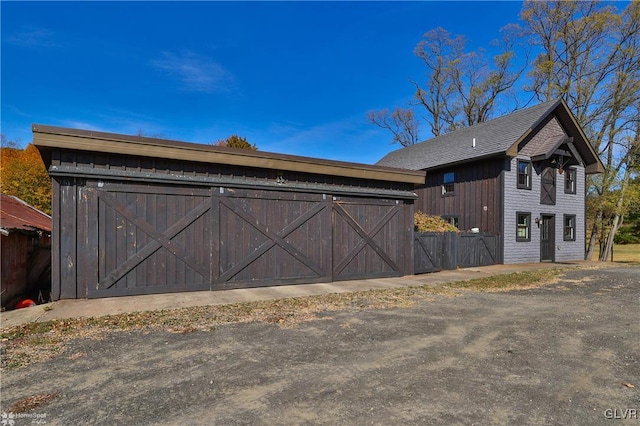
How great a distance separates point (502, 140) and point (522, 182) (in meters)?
2.31

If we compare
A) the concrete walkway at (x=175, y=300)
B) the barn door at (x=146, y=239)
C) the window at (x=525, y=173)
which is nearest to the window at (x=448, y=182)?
the window at (x=525, y=173)

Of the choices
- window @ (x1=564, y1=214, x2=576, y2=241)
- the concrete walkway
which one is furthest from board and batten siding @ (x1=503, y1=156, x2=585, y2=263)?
the concrete walkway

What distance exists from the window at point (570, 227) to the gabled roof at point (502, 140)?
10.2ft

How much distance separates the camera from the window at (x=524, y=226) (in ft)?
54.3

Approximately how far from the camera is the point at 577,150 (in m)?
18.6

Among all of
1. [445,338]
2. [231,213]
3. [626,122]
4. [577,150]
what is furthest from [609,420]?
[626,122]

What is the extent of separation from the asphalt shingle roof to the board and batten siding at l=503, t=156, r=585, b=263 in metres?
1.21

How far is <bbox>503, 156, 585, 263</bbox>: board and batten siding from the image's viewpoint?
15969 mm

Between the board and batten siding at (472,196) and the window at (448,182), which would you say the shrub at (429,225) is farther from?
the window at (448,182)

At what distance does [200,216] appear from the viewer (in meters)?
8.06

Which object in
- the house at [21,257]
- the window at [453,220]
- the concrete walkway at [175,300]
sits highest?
the window at [453,220]

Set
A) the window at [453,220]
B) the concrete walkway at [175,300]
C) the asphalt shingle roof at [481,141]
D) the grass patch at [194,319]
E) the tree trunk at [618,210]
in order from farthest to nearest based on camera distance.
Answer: the tree trunk at [618,210] → the window at [453,220] → the asphalt shingle roof at [481,141] → the concrete walkway at [175,300] → the grass patch at [194,319]

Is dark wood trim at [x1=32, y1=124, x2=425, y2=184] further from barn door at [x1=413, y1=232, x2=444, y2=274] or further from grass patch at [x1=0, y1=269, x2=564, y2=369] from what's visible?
grass patch at [x1=0, y1=269, x2=564, y2=369]

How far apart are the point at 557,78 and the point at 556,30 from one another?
3.05 meters
